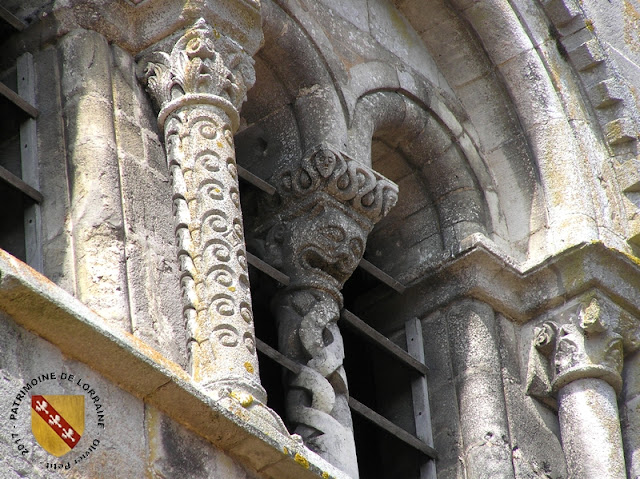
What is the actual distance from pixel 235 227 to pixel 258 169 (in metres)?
1.29

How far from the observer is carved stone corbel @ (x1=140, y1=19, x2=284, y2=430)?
4.82 m

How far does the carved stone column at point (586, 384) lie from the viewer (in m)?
6.38

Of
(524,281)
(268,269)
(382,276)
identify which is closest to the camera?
(268,269)

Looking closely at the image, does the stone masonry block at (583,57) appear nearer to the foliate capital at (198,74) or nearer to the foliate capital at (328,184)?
the foliate capital at (328,184)

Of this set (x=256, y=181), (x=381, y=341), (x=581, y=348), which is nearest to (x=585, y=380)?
(x=581, y=348)

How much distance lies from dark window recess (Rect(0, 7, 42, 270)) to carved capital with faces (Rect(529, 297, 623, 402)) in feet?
7.99

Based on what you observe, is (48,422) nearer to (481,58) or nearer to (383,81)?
(383,81)

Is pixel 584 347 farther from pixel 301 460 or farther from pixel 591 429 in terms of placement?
pixel 301 460

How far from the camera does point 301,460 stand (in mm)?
4633

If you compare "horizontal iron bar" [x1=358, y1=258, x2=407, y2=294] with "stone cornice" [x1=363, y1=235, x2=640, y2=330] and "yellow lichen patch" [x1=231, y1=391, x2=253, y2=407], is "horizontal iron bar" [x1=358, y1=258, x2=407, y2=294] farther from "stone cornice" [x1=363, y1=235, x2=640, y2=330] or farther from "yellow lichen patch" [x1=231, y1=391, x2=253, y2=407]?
"yellow lichen patch" [x1=231, y1=391, x2=253, y2=407]

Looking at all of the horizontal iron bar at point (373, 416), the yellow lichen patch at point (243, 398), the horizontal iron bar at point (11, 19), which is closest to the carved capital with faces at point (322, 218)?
the horizontal iron bar at point (373, 416)

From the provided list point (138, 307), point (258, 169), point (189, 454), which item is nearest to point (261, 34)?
point (258, 169)
